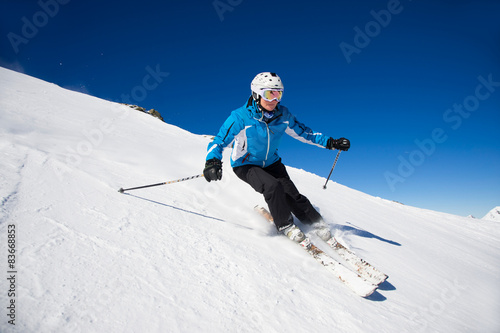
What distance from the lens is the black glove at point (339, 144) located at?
4.73 meters

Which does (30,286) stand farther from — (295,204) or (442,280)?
(442,280)

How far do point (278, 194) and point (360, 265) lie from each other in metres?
1.40

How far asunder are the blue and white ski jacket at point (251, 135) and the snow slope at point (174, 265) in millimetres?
924

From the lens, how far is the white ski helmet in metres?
4.00

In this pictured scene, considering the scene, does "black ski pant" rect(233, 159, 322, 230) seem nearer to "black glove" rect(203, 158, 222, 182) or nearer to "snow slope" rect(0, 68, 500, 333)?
"snow slope" rect(0, 68, 500, 333)

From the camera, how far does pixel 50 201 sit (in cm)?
278

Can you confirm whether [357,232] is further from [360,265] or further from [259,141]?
[259,141]

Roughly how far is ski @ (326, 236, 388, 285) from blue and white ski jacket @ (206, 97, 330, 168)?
1.76 metres

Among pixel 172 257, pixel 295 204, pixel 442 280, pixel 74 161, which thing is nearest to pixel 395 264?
pixel 442 280

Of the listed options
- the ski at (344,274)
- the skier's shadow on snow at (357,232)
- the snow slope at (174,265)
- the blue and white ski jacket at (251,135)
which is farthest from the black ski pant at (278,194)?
the skier's shadow on snow at (357,232)

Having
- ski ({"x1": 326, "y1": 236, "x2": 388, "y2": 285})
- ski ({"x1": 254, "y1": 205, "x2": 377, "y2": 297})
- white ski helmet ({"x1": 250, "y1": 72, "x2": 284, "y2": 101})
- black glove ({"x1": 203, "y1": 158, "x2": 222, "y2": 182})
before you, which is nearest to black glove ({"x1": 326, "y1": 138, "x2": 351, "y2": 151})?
white ski helmet ({"x1": 250, "y1": 72, "x2": 284, "y2": 101})

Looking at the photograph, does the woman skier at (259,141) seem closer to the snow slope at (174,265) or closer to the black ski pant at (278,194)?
the black ski pant at (278,194)

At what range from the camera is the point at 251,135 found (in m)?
4.04

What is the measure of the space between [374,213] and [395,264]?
3.74 m
